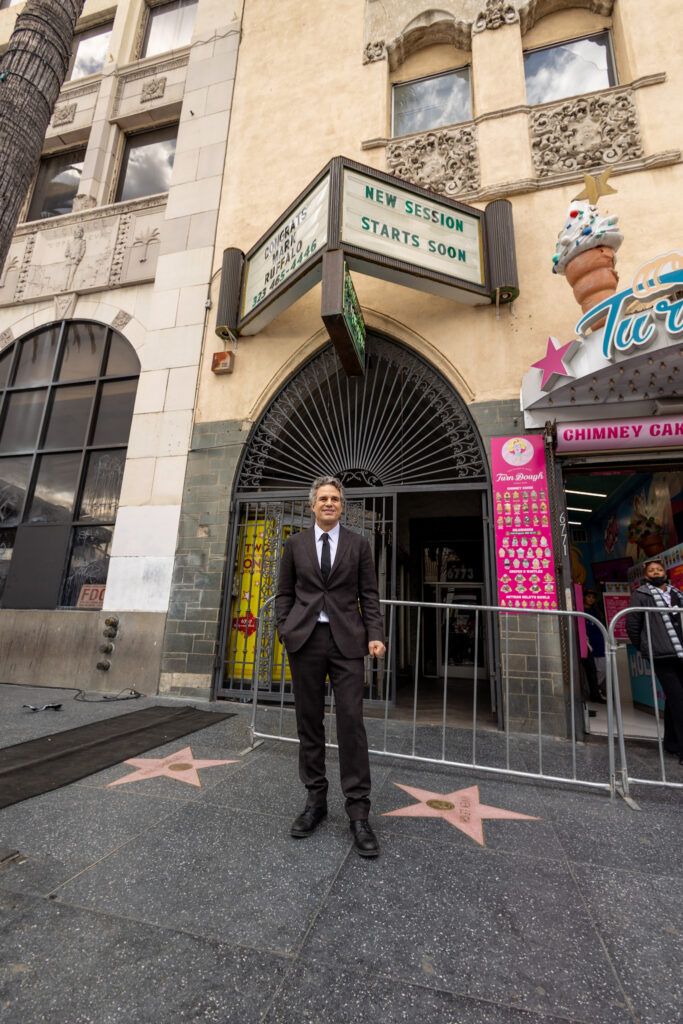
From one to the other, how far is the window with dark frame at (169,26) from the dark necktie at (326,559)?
12567 mm

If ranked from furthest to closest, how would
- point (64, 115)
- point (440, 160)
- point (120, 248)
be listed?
Answer: 1. point (64, 115)
2. point (120, 248)
3. point (440, 160)

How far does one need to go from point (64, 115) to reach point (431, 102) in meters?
7.98

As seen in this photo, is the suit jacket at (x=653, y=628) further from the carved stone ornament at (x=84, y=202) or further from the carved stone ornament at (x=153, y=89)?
the carved stone ornament at (x=153, y=89)

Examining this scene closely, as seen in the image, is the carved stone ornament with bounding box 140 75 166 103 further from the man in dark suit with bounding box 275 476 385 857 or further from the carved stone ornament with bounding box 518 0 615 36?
the man in dark suit with bounding box 275 476 385 857

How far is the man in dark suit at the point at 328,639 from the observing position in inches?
102

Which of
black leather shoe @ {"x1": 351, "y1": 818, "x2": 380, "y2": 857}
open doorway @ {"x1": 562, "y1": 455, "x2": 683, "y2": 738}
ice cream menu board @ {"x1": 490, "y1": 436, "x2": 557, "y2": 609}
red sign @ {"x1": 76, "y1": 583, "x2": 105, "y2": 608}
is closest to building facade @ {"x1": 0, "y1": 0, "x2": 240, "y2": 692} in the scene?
red sign @ {"x1": 76, "y1": 583, "x2": 105, "y2": 608}

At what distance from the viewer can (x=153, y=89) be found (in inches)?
381

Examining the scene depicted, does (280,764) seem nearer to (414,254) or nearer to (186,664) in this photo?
(186,664)

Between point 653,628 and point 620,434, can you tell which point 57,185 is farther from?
point 653,628

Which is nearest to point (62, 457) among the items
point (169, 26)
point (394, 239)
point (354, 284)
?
point (354, 284)

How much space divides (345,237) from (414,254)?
3.03ft

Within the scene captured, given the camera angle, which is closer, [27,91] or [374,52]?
[27,91]

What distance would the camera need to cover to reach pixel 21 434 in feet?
28.1

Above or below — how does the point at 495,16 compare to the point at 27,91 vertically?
above
